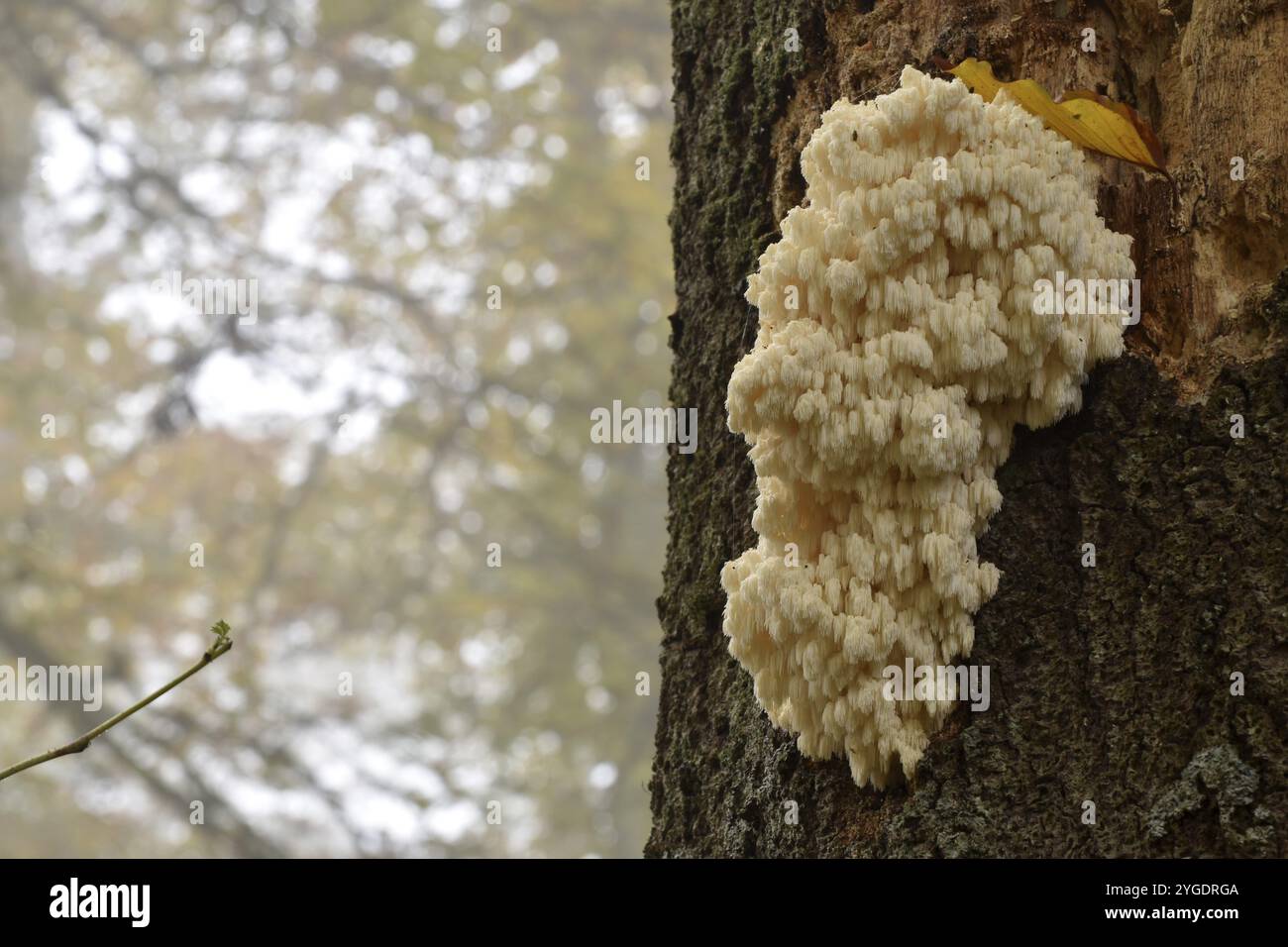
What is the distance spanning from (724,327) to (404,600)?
1434cm

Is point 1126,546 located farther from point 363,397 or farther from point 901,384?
A: point 363,397

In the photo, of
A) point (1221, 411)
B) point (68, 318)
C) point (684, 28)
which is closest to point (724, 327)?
point (684, 28)

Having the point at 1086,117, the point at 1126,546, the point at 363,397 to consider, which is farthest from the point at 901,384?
the point at 363,397

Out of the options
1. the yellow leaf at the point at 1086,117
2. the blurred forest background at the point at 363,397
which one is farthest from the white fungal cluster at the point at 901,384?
the blurred forest background at the point at 363,397

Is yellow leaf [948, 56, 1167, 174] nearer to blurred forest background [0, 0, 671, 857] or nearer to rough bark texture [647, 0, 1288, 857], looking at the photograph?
rough bark texture [647, 0, 1288, 857]

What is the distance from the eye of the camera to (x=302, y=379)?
12898mm

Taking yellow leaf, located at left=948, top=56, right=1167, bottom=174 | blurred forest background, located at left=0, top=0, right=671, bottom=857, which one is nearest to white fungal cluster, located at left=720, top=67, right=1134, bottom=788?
yellow leaf, located at left=948, top=56, right=1167, bottom=174

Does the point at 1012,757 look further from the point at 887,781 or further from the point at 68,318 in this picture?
the point at 68,318

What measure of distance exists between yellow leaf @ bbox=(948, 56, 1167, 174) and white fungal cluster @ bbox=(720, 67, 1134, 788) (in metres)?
0.03

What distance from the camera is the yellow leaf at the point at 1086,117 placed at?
6.41 ft

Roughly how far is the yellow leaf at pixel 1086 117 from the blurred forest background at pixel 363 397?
1125cm

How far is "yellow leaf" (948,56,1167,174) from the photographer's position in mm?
1953

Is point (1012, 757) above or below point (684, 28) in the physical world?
below
